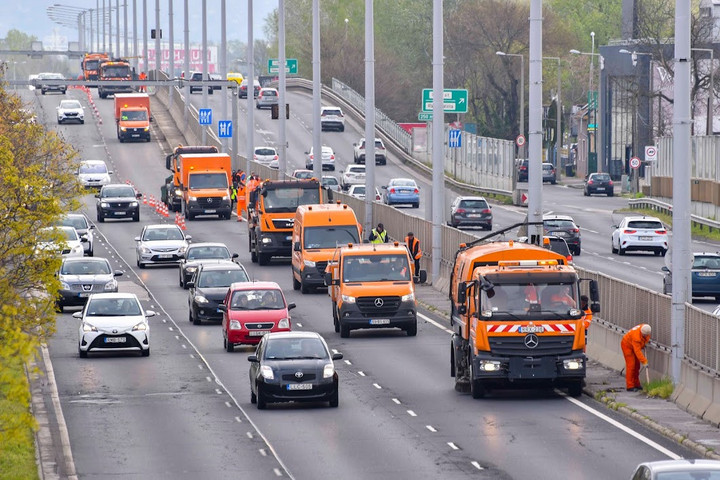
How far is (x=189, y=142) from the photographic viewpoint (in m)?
109

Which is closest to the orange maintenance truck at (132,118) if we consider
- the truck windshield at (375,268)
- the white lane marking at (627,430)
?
the truck windshield at (375,268)

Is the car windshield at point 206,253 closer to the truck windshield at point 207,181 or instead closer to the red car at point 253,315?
the red car at point 253,315

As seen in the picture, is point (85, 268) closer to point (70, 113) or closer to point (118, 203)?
point (118, 203)

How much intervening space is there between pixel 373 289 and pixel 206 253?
43.8 feet

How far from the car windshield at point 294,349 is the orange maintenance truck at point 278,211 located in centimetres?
2624

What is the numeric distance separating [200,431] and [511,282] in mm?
6167

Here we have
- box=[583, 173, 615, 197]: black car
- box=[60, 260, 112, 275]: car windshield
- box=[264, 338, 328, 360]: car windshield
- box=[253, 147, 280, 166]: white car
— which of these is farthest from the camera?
box=[253, 147, 280, 166]: white car

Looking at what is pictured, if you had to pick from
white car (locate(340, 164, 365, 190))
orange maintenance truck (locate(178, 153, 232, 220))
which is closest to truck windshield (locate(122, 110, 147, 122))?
white car (locate(340, 164, 365, 190))

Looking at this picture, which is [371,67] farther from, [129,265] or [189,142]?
[189,142]

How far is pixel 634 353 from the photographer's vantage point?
30641 millimetres

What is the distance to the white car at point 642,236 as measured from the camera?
6334 centimetres

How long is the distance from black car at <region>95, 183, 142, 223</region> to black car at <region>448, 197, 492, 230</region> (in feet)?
45.7

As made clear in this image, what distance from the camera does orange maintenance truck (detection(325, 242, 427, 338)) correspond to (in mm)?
39875

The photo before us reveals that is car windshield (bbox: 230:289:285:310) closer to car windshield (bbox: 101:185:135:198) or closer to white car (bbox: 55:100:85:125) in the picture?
car windshield (bbox: 101:185:135:198)
